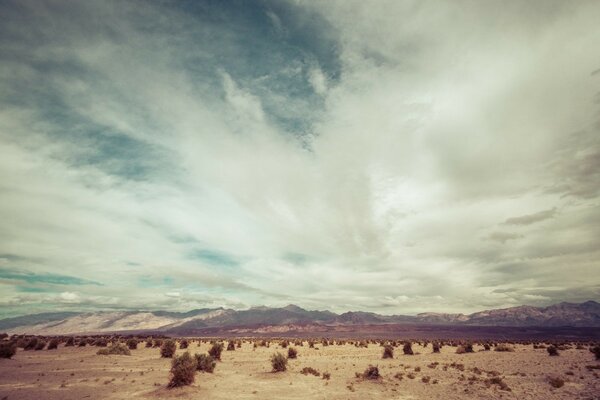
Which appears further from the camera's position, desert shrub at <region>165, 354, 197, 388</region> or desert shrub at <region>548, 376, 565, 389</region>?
desert shrub at <region>165, 354, 197, 388</region>

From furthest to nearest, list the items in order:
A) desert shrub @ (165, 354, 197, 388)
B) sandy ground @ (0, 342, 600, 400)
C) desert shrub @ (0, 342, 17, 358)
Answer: desert shrub @ (0, 342, 17, 358) → desert shrub @ (165, 354, 197, 388) → sandy ground @ (0, 342, 600, 400)

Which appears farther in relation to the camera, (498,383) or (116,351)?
(116,351)

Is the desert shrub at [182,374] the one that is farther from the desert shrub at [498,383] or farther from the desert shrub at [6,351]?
the desert shrub at [6,351]

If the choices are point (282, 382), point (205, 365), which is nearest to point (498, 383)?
point (282, 382)

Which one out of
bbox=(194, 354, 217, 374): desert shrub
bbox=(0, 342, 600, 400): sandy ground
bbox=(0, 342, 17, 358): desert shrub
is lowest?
bbox=(0, 342, 600, 400): sandy ground

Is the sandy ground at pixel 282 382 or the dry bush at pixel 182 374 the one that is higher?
the dry bush at pixel 182 374

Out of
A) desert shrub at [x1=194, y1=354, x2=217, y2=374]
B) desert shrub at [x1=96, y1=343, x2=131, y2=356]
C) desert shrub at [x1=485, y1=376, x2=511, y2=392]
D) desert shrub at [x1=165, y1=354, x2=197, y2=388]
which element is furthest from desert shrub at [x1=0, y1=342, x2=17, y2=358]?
desert shrub at [x1=485, y1=376, x2=511, y2=392]

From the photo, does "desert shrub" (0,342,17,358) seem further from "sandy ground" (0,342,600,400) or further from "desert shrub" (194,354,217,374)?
"desert shrub" (194,354,217,374)

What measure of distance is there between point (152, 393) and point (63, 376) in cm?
999

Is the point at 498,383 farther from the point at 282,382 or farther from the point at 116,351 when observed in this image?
the point at 116,351

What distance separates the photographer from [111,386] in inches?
827

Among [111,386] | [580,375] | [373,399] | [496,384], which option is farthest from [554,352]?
[111,386]

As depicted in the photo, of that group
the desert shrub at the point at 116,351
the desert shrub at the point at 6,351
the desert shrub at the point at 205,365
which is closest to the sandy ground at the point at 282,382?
the desert shrub at the point at 205,365

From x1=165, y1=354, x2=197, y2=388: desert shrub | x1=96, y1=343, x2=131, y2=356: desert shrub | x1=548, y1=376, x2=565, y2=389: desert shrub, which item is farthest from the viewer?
x1=96, y1=343, x2=131, y2=356: desert shrub
